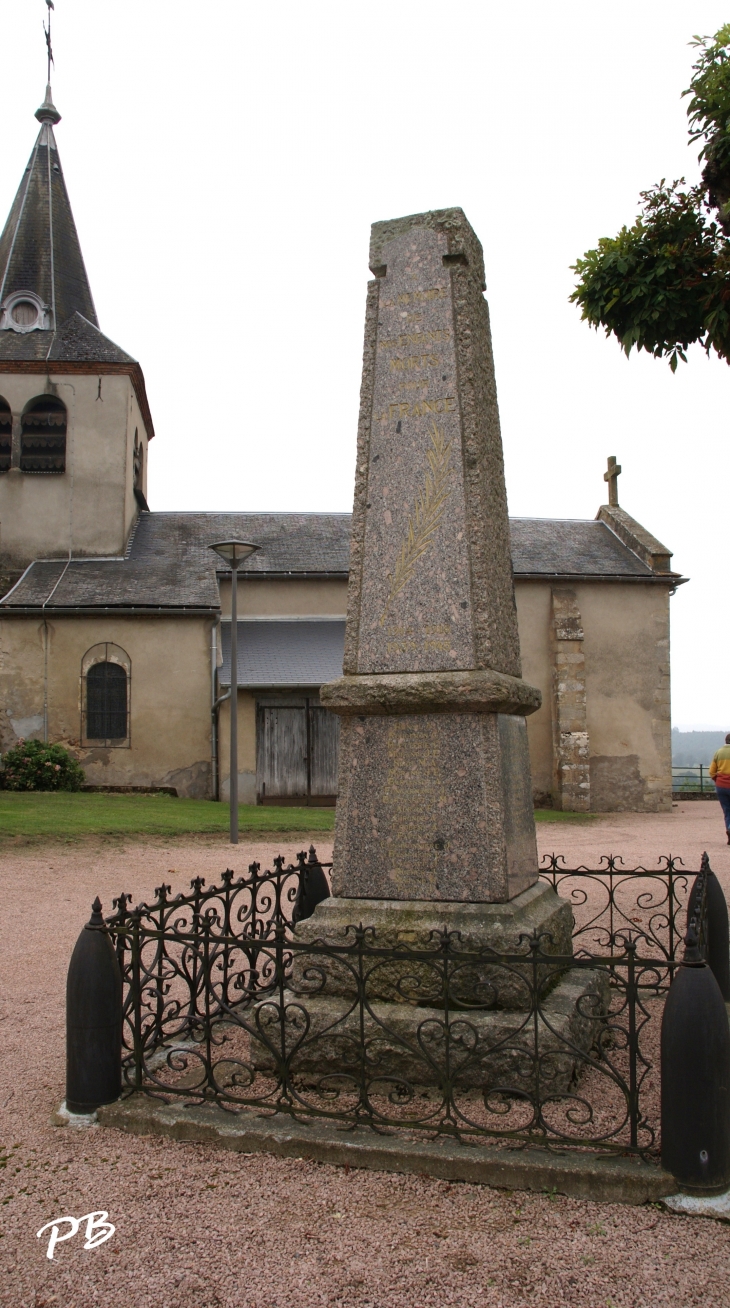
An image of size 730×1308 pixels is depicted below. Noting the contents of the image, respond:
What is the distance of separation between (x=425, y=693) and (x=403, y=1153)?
1.85 meters

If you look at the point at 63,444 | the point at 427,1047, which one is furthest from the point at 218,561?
the point at 427,1047

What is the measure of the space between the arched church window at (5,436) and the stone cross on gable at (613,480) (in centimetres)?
1477

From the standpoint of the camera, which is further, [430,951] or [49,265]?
[49,265]

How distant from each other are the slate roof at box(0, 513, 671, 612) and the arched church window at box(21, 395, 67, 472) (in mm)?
2323

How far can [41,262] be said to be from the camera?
23.0 m

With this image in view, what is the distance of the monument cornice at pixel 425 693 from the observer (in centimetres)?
420

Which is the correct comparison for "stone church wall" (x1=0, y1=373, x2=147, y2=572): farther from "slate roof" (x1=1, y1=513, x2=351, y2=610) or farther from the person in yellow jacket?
the person in yellow jacket

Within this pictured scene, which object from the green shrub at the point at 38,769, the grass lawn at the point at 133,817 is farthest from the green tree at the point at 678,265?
the green shrub at the point at 38,769

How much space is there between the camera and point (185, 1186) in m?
3.29

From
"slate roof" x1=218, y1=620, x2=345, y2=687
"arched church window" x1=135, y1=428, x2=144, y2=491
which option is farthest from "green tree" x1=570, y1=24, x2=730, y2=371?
"arched church window" x1=135, y1=428, x2=144, y2=491

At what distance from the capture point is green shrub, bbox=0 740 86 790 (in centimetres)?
1789

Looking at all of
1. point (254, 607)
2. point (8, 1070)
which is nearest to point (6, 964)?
point (8, 1070)

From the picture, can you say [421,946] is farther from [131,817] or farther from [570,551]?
[570,551]

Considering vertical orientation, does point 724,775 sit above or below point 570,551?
below
